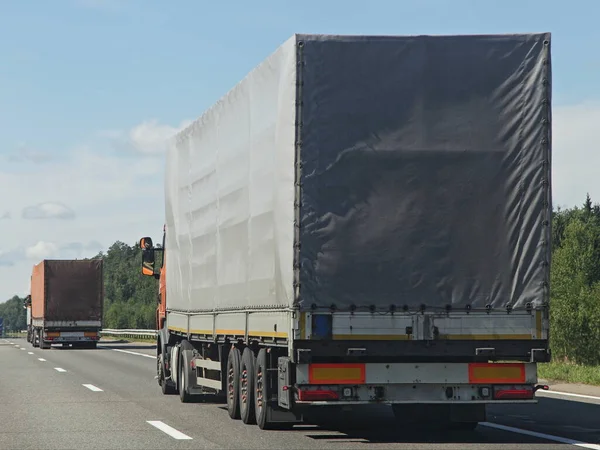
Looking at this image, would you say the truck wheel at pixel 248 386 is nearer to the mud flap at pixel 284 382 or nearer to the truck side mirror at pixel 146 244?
the mud flap at pixel 284 382

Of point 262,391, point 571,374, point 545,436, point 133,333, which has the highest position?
point 133,333

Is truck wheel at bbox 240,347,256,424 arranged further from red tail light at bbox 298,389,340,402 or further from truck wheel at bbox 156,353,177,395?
truck wheel at bbox 156,353,177,395

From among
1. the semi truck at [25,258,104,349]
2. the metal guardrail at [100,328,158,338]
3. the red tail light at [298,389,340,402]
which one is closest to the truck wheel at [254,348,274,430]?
the red tail light at [298,389,340,402]

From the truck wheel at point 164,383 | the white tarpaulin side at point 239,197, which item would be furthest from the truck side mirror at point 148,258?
the truck wheel at point 164,383

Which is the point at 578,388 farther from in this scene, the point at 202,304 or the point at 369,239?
the point at 369,239

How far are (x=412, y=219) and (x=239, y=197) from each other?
287cm

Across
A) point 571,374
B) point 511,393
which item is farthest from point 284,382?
point 571,374

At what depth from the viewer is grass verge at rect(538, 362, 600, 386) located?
2127cm

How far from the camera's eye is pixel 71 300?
47.7 metres

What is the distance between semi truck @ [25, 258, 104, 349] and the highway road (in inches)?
1048

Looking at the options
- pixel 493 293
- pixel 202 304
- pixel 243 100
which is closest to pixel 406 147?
pixel 493 293

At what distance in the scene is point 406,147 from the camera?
11.9 metres

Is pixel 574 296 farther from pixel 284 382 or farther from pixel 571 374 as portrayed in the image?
pixel 284 382

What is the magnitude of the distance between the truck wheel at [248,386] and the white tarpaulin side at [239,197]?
1.99 feet
